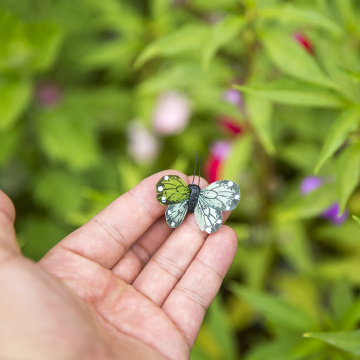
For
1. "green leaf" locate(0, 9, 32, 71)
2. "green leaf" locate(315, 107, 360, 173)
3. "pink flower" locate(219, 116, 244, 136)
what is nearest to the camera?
"green leaf" locate(315, 107, 360, 173)

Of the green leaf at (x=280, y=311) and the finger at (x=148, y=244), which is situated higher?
the finger at (x=148, y=244)

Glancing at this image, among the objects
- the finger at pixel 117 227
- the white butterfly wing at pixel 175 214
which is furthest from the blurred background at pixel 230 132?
the white butterfly wing at pixel 175 214

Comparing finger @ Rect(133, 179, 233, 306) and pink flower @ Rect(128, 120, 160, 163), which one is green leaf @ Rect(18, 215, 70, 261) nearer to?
pink flower @ Rect(128, 120, 160, 163)

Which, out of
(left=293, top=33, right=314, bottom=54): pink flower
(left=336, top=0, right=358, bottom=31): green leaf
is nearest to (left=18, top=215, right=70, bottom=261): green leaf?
(left=293, top=33, right=314, bottom=54): pink flower

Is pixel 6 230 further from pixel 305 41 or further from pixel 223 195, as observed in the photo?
pixel 305 41

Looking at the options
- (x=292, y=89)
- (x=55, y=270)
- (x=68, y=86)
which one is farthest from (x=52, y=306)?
(x=68, y=86)

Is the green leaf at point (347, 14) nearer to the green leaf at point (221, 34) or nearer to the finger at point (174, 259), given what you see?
the green leaf at point (221, 34)
